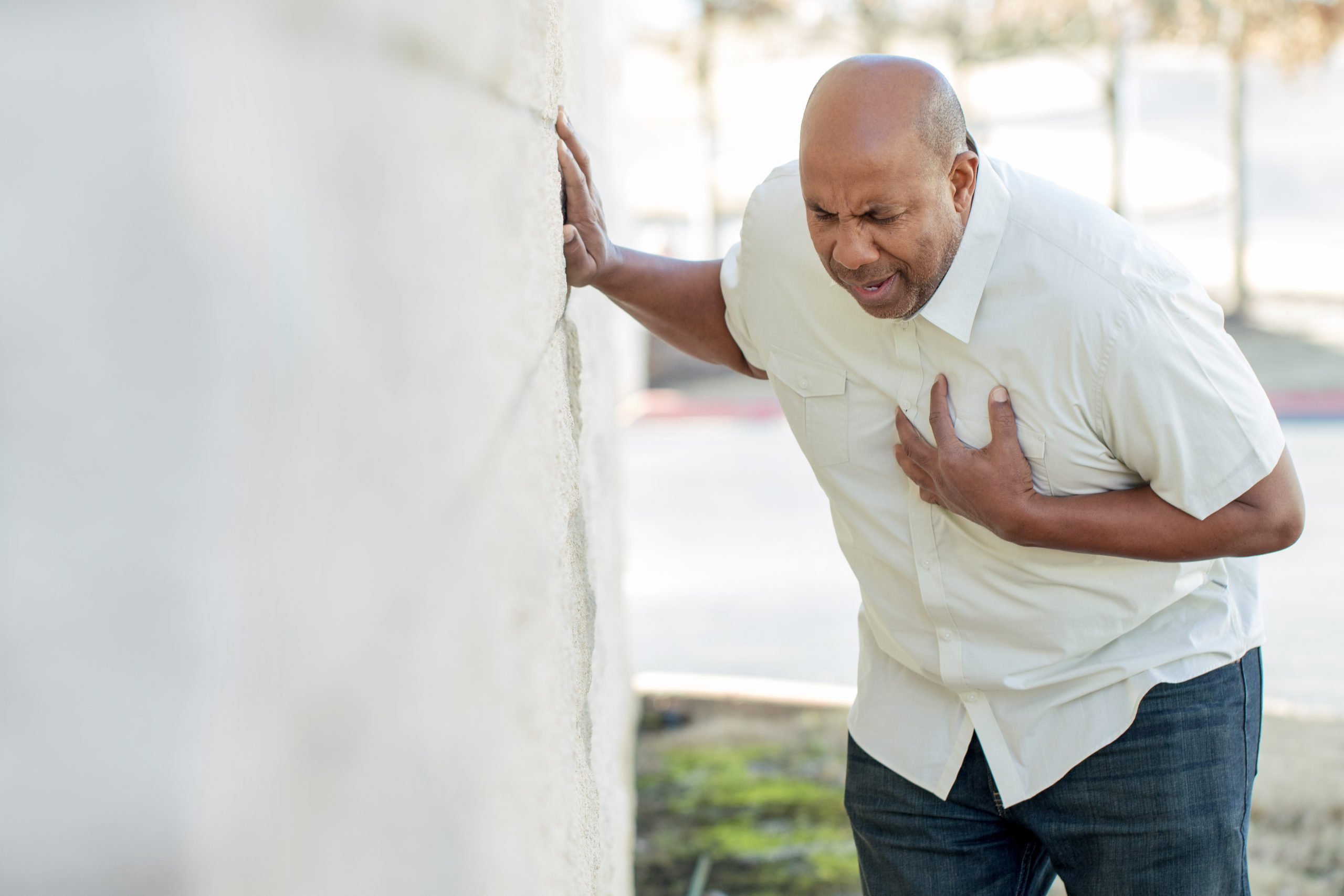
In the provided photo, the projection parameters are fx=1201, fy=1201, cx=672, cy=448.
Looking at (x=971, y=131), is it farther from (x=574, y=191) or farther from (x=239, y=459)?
(x=239, y=459)

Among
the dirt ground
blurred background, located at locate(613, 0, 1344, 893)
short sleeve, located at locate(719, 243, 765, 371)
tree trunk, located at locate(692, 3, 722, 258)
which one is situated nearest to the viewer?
short sleeve, located at locate(719, 243, 765, 371)

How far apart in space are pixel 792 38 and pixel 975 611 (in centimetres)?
1346

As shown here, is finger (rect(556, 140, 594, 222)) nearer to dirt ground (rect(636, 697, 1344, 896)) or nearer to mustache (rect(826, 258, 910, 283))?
mustache (rect(826, 258, 910, 283))

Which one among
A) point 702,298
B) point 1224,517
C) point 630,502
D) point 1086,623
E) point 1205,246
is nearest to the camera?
point 1224,517

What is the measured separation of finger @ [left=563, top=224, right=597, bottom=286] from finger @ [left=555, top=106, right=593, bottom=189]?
0.23 ft

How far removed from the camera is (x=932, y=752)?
1.73 meters

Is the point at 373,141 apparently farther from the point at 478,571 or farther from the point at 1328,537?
the point at 1328,537

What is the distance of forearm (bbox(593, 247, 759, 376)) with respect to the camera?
1.74m

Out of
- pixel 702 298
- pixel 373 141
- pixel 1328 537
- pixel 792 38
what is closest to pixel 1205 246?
pixel 792 38

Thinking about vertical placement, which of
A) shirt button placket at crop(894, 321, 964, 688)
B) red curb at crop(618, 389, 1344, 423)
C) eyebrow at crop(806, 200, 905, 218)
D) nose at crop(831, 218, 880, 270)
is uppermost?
eyebrow at crop(806, 200, 905, 218)

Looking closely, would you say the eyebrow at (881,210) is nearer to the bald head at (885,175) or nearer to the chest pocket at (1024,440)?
the bald head at (885,175)

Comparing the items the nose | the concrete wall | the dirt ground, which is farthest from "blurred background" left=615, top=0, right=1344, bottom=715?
the concrete wall

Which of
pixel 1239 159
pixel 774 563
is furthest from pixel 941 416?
pixel 1239 159

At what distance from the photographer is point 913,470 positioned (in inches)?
64.0
